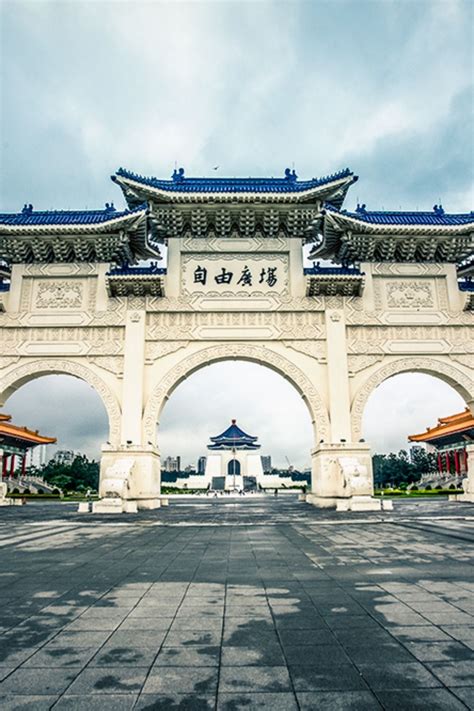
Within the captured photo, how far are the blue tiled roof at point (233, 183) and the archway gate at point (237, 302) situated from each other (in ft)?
0.26

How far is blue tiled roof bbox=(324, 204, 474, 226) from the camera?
1488cm

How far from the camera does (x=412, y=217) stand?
15.5 m

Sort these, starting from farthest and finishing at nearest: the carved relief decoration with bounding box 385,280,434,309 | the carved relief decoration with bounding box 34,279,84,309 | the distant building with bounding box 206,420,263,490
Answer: the distant building with bounding box 206,420,263,490 → the carved relief decoration with bounding box 385,280,434,309 → the carved relief decoration with bounding box 34,279,84,309

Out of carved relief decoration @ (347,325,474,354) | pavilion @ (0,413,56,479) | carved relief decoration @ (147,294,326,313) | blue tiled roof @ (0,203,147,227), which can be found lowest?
pavilion @ (0,413,56,479)

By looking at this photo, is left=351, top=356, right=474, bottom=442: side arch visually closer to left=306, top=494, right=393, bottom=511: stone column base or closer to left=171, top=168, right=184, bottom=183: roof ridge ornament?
left=306, top=494, right=393, bottom=511: stone column base

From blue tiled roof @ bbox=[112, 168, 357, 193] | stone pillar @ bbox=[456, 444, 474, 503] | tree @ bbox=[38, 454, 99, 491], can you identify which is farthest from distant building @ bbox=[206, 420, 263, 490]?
blue tiled roof @ bbox=[112, 168, 357, 193]

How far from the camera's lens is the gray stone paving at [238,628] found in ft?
6.63

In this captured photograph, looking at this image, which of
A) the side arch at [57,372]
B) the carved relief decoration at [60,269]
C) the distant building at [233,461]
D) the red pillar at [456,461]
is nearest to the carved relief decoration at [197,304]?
the carved relief decoration at [60,269]

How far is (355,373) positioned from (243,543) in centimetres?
855

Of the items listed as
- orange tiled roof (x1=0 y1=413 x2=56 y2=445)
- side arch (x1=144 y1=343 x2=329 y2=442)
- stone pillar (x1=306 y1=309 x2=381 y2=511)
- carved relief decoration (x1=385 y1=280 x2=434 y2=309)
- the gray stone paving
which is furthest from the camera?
orange tiled roof (x1=0 y1=413 x2=56 y2=445)

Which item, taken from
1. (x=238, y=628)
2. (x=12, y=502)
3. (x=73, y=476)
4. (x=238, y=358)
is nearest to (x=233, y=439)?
(x=73, y=476)

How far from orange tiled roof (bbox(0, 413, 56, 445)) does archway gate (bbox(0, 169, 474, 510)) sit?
12582mm

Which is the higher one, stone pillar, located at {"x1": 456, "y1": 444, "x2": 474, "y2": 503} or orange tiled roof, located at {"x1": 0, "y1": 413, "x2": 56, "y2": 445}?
orange tiled roof, located at {"x1": 0, "y1": 413, "x2": 56, "y2": 445}

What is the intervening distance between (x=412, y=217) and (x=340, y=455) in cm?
777
